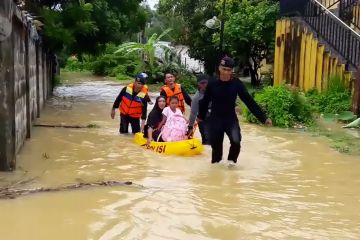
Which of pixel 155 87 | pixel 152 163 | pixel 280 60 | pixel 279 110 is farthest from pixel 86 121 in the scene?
pixel 155 87

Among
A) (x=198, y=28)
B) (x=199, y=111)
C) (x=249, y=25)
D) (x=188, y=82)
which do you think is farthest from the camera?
(x=198, y=28)

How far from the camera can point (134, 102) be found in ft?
37.6

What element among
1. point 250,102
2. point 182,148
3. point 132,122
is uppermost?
point 250,102

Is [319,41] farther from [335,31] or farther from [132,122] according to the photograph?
[132,122]

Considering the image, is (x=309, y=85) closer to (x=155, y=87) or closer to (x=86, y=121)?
(x=86, y=121)

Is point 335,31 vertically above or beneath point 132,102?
above

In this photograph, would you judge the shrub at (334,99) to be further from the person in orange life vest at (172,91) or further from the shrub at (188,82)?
the shrub at (188,82)

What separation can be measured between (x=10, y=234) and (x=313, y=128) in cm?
942

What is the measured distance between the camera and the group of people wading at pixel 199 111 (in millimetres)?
8359

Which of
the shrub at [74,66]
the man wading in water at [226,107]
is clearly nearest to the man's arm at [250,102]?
the man wading in water at [226,107]

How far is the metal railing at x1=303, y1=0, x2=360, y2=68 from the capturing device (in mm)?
15562

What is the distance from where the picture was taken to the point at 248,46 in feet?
78.5

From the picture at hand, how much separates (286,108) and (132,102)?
4428mm

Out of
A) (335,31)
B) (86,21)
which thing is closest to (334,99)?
(335,31)
